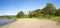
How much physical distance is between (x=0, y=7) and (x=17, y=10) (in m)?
0.62

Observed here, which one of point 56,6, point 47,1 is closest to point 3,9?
point 47,1

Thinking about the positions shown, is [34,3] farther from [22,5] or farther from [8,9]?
[8,9]

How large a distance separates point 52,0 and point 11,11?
1497mm

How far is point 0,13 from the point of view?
4230 millimetres

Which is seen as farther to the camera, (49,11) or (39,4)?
(49,11)

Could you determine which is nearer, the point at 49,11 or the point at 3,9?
the point at 3,9

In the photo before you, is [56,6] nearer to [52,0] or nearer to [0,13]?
[52,0]

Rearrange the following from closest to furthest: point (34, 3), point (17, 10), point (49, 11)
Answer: point (34, 3)
point (17, 10)
point (49, 11)

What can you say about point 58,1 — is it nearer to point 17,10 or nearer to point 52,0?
point 52,0

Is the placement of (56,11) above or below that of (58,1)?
below

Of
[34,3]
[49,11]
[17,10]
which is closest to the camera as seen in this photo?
[34,3]

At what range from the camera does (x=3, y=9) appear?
4.11 m

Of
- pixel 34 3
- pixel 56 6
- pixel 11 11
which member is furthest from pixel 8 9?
pixel 56 6

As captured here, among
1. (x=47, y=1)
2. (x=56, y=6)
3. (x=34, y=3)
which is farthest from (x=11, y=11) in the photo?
(x=56, y=6)
